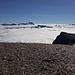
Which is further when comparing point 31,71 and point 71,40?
point 71,40

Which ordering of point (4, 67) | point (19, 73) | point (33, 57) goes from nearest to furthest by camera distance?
point (19, 73) < point (4, 67) < point (33, 57)

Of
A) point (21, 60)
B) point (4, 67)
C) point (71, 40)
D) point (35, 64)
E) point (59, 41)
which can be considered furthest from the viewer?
point (59, 41)

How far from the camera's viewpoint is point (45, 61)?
796 cm

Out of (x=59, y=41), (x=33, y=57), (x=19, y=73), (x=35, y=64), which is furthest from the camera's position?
(x=59, y=41)

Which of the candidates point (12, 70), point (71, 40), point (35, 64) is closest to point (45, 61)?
point (35, 64)

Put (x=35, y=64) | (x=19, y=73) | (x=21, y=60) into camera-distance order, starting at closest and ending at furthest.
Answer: (x=19, y=73) → (x=35, y=64) → (x=21, y=60)

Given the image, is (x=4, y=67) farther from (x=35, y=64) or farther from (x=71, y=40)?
(x=71, y=40)

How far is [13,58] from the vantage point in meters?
8.25

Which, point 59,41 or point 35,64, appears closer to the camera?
point 35,64

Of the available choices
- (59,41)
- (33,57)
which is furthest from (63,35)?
(33,57)

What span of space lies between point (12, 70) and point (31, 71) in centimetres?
76

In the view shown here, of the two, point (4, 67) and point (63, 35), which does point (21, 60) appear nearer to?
point (4, 67)

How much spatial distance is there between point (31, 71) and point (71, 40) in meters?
13.0

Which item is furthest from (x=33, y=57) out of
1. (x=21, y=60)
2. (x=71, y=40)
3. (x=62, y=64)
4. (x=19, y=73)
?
(x=71, y=40)
